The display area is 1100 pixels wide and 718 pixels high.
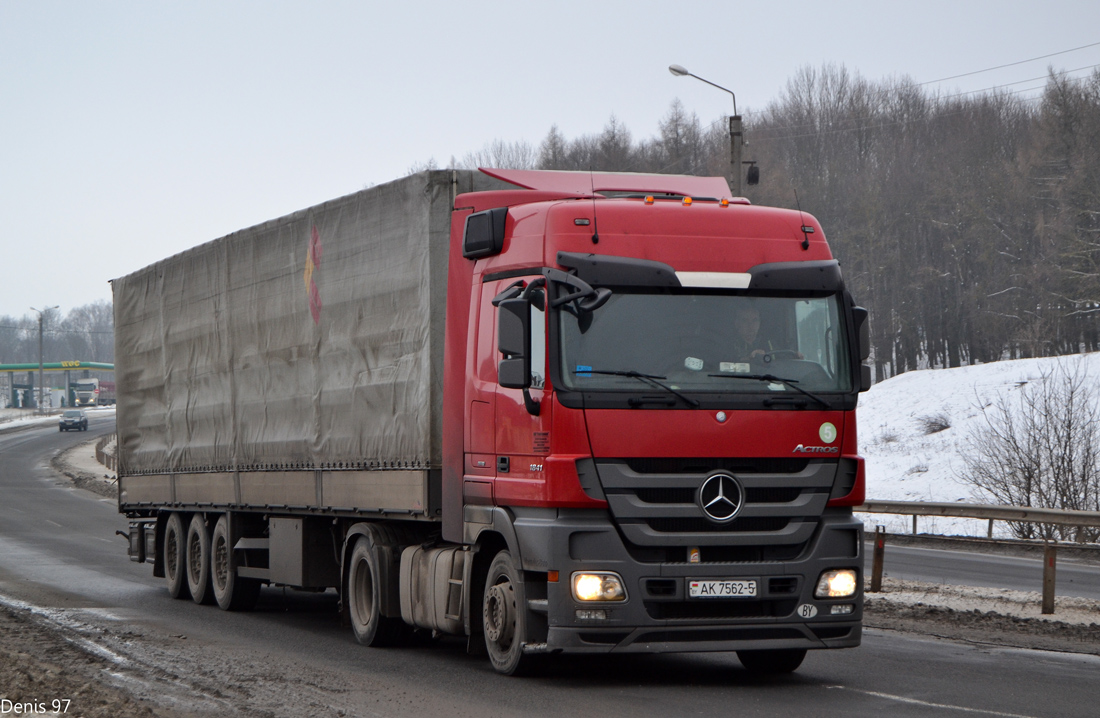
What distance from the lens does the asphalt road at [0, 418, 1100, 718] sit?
7898mm

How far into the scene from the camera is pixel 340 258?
38.7 ft

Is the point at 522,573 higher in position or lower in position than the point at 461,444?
lower

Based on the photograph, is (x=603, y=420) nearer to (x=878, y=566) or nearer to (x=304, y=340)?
(x=304, y=340)

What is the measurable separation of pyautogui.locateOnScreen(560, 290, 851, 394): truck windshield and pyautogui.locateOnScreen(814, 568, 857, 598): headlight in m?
1.23

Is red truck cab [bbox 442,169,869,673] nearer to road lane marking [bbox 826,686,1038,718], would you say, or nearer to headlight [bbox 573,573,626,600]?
headlight [bbox 573,573,626,600]

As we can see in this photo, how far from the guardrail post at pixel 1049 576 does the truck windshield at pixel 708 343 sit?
19.7 ft

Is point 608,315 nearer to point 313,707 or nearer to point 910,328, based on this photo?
point 313,707

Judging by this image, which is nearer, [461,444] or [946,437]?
[461,444]

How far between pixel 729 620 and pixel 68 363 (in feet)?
500

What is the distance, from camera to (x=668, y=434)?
827 cm

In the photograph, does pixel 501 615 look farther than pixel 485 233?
No

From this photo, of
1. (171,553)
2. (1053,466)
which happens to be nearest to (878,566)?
(171,553)

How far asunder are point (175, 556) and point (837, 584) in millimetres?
10590

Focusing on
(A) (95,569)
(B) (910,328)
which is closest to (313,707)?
(A) (95,569)
